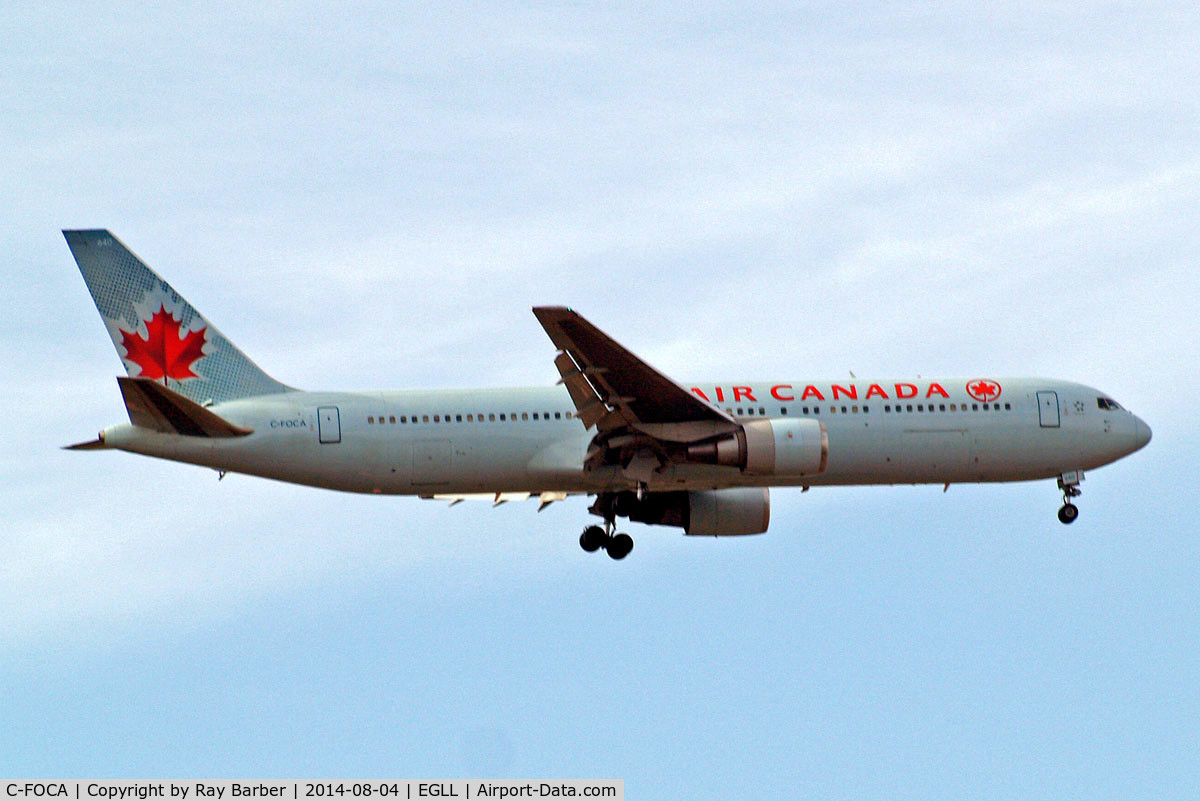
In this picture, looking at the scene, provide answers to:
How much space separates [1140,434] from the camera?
4753 centimetres

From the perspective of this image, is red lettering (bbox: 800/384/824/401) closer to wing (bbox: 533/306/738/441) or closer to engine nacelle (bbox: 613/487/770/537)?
wing (bbox: 533/306/738/441)

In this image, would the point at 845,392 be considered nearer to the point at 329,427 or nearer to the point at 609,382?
the point at 609,382

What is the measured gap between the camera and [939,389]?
149ft

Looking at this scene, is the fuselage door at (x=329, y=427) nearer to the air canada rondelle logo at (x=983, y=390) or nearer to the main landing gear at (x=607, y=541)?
the main landing gear at (x=607, y=541)

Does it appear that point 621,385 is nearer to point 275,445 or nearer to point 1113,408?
point 275,445

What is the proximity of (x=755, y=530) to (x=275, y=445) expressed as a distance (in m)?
14.1

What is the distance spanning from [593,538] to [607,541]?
387 mm

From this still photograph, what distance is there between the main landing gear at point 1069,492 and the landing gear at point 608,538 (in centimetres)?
1164

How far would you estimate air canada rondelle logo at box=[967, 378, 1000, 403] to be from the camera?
150 ft

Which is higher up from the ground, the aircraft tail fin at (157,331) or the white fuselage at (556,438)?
the aircraft tail fin at (157,331)

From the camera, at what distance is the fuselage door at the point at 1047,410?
46000 millimetres

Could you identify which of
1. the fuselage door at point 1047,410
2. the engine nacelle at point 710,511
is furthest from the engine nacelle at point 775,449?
the fuselage door at point 1047,410

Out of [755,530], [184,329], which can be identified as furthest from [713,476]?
[184,329]

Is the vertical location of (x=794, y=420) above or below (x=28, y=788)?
above
